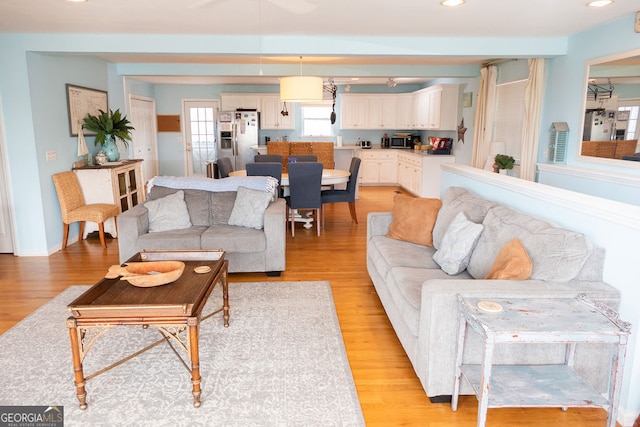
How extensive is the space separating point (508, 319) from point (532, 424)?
0.69m

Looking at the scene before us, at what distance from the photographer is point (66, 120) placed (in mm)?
5160

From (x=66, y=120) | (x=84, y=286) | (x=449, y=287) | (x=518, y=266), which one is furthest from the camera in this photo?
(x=66, y=120)

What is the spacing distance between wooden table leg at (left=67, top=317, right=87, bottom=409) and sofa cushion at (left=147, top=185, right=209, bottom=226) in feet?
7.28

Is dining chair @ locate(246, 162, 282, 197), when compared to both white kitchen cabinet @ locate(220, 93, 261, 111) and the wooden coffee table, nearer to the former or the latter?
the wooden coffee table

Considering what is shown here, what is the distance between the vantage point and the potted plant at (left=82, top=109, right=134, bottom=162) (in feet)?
18.1

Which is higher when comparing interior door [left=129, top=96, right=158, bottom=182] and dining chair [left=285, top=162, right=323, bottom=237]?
interior door [left=129, top=96, right=158, bottom=182]

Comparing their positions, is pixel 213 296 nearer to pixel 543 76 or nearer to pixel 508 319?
pixel 508 319

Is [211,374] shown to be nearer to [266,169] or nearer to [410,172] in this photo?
[266,169]

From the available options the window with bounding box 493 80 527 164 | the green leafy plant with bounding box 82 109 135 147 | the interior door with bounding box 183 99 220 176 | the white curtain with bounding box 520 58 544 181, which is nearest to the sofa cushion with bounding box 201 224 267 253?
the green leafy plant with bounding box 82 109 135 147

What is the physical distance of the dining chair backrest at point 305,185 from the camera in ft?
17.5

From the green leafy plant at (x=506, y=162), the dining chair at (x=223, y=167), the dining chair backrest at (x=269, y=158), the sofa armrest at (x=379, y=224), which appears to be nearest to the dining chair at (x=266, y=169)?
the dining chair at (x=223, y=167)

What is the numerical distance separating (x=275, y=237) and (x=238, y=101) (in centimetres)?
649

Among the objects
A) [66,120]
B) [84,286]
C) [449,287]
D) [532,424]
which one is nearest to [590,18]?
[449,287]

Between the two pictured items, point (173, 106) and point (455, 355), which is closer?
point (455, 355)
